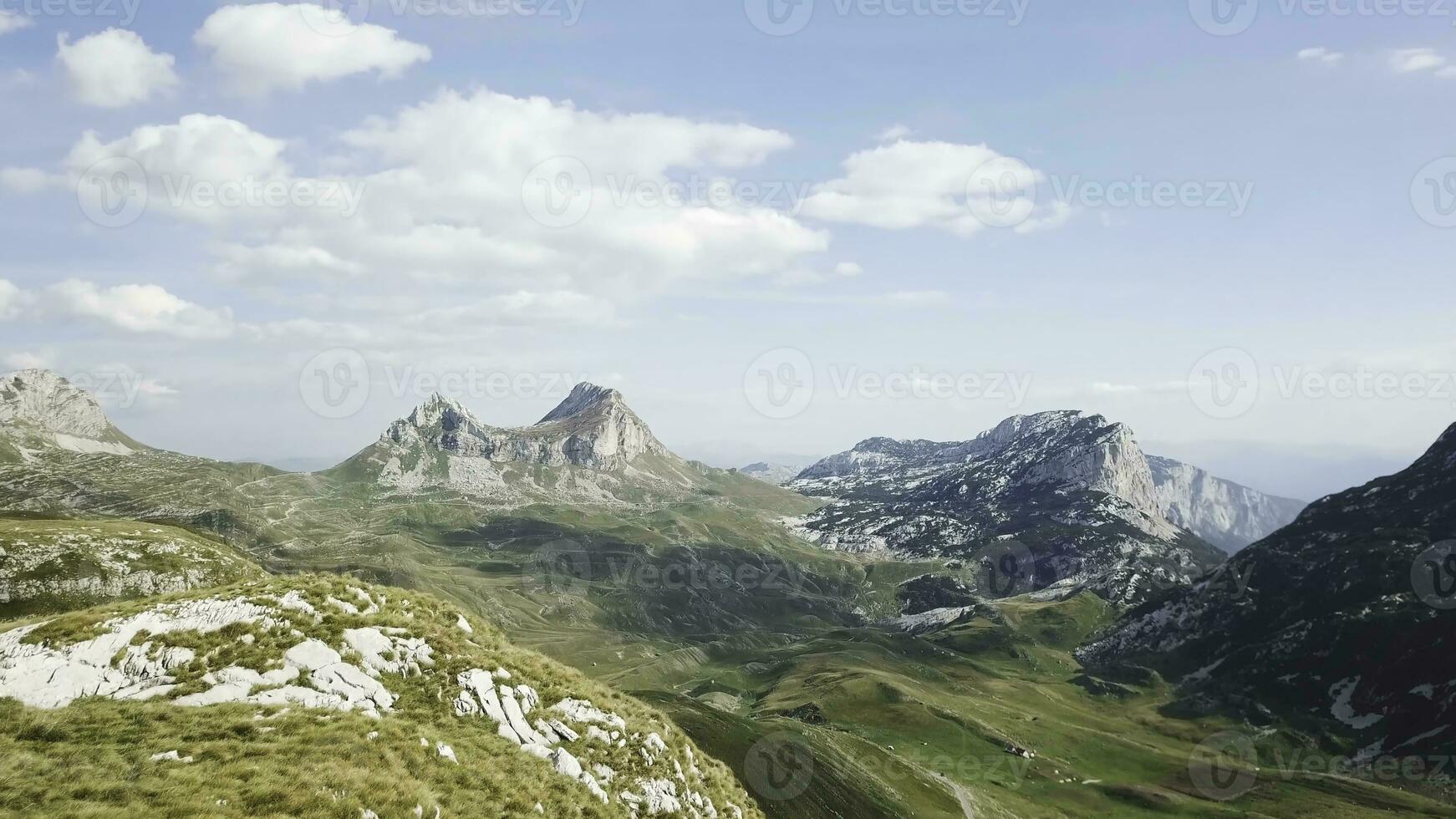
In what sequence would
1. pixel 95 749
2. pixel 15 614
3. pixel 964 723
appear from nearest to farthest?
pixel 95 749 → pixel 15 614 → pixel 964 723

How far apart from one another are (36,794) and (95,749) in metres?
3.10

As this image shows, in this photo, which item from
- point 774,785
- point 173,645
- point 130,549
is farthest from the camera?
point 130,549

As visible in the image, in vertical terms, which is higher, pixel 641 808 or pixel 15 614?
pixel 641 808

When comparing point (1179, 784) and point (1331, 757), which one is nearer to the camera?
point (1179, 784)

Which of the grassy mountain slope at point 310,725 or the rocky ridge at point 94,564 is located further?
the rocky ridge at point 94,564

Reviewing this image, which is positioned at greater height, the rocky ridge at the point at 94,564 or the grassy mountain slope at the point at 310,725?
the grassy mountain slope at the point at 310,725

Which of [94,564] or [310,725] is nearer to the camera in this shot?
[310,725]

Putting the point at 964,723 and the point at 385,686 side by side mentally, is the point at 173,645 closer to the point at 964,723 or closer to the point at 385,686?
the point at 385,686

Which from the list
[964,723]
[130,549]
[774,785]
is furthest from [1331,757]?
[130,549]

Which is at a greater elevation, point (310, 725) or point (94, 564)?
point (310, 725)

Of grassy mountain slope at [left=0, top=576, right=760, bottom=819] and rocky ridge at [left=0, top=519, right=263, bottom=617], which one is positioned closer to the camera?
grassy mountain slope at [left=0, top=576, right=760, bottom=819]

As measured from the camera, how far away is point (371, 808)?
904 inches

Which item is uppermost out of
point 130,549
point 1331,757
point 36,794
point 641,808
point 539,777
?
point 36,794

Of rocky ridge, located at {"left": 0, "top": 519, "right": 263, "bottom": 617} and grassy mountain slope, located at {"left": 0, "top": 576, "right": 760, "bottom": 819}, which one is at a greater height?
grassy mountain slope, located at {"left": 0, "top": 576, "right": 760, "bottom": 819}
